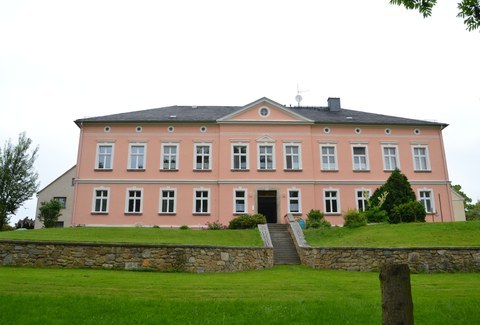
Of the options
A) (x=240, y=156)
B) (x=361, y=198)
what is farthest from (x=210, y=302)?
(x=361, y=198)

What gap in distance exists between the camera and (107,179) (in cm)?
3008

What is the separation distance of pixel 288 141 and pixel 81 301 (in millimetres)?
24118

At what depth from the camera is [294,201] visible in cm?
2986

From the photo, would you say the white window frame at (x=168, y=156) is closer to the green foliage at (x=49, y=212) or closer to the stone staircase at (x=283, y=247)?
the green foliage at (x=49, y=212)

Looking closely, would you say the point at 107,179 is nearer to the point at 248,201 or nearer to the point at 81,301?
the point at 248,201

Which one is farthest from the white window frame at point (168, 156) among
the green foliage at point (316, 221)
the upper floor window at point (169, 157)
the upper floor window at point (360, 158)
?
the upper floor window at point (360, 158)

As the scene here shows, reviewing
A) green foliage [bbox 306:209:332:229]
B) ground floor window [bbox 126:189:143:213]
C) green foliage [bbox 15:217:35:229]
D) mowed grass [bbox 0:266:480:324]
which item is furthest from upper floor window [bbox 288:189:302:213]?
green foliage [bbox 15:217:35:229]

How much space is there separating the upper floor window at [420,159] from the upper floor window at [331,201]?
21.8ft

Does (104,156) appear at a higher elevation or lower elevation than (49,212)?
higher

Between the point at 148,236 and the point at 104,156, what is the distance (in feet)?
40.9

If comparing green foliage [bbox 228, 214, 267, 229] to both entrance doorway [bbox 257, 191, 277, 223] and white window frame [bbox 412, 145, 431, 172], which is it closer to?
entrance doorway [bbox 257, 191, 277, 223]

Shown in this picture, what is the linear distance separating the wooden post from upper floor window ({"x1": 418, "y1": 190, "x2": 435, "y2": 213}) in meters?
28.4

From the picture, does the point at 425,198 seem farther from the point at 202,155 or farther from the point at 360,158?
the point at 202,155

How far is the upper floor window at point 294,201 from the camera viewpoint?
29562 millimetres
